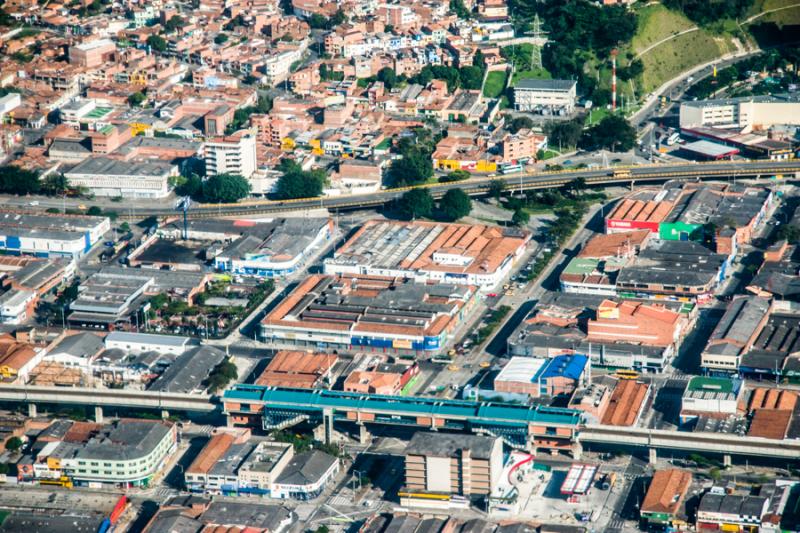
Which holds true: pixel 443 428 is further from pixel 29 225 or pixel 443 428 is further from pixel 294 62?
pixel 294 62

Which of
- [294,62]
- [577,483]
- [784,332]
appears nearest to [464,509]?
[577,483]

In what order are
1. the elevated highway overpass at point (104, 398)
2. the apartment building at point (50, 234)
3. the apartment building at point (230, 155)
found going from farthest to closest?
1. the apartment building at point (230, 155)
2. the apartment building at point (50, 234)
3. the elevated highway overpass at point (104, 398)

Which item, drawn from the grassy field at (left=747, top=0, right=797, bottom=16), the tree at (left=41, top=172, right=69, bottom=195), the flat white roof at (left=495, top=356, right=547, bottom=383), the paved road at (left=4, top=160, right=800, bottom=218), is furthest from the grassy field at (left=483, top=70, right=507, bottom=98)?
the flat white roof at (left=495, top=356, right=547, bottom=383)

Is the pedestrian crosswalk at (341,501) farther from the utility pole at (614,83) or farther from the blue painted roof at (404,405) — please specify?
the utility pole at (614,83)

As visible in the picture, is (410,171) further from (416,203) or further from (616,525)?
(616,525)

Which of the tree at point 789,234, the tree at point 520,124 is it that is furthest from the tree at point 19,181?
the tree at point 789,234

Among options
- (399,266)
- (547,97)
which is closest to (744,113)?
(547,97)
